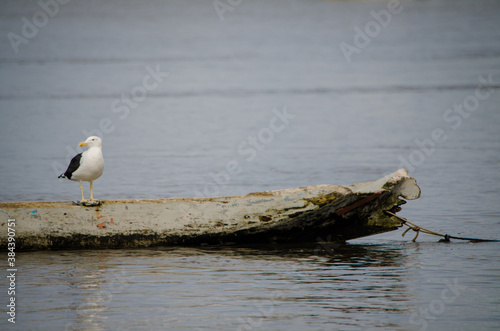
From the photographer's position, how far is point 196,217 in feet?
40.9

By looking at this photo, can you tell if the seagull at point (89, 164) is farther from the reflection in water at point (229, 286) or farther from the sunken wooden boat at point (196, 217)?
the reflection in water at point (229, 286)

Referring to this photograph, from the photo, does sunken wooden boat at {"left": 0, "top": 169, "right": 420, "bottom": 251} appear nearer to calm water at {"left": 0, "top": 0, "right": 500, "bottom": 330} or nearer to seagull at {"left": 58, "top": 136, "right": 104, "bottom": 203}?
calm water at {"left": 0, "top": 0, "right": 500, "bottom": 330}

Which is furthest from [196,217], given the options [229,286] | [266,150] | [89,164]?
[266,150]

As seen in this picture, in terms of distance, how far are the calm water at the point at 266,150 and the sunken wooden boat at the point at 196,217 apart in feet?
0.90

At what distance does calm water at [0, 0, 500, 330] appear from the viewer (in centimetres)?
995

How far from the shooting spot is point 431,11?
262 feet

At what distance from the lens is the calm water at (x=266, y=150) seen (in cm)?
995

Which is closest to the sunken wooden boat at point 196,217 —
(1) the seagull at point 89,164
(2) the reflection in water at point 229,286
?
(2) the reflection in water at point 229,286

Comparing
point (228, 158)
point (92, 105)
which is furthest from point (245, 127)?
point (92, 105)

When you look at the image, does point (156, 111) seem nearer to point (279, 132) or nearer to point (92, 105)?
point (92, 105)

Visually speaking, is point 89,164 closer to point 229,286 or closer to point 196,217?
point 196,217

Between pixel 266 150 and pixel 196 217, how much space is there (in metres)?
12.4

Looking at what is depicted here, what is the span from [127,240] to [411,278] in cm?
448

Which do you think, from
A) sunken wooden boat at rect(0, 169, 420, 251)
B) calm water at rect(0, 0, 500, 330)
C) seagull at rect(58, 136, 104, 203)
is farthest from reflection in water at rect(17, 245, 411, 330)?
seagull at rect(58, 136, 104, 203)
